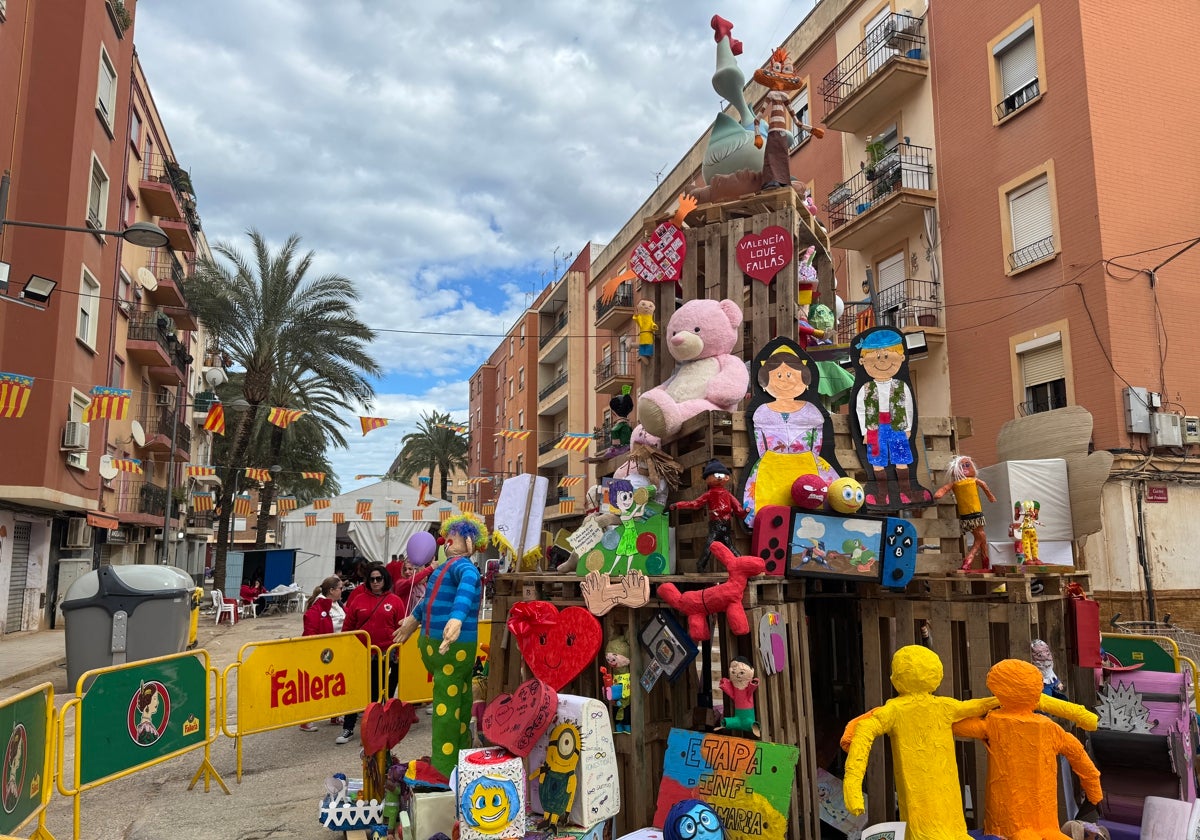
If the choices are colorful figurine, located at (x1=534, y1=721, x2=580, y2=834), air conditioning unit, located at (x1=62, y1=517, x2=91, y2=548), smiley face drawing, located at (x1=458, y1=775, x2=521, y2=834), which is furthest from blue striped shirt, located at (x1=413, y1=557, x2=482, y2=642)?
air conditioning unit, located at (x1=62, y1=517, x2=91, y2=548)

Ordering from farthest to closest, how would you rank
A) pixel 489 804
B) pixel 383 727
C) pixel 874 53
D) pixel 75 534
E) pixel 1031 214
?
pixel 75 534
pixel 874 53
pixel 1031 214
pixel 383 727
pixel 489 804

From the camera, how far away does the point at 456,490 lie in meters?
52.2

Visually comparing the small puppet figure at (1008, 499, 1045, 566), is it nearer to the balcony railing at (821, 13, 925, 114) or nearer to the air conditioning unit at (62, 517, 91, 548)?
the balcony railing at (821, 13, 925, 114)

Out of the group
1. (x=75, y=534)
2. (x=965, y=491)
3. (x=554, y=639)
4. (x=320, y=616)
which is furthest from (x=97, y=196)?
(x=965, y=491)

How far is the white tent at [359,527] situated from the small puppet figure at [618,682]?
20607 mm

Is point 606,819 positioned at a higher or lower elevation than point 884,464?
lower

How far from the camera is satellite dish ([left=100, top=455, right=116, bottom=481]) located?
2006 cm

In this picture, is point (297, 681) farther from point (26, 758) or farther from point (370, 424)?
point (370, 424)

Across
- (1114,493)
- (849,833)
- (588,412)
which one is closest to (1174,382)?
(1114,493)

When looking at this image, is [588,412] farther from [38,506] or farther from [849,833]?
[849,833]

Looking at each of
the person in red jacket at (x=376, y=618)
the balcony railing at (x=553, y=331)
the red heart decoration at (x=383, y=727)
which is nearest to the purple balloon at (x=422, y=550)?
the red heart decoration at (x=383, y=727)

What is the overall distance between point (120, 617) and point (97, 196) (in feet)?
45.3

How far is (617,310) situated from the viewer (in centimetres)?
2688

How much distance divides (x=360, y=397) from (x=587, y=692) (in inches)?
775
